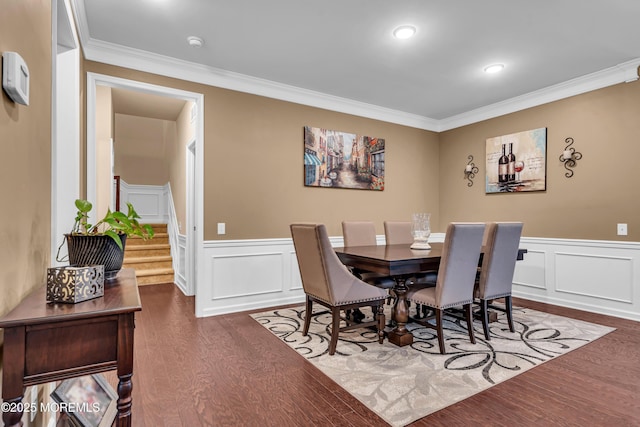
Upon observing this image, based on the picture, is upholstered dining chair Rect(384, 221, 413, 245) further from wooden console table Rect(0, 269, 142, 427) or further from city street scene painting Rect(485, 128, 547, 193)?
wooden console table Rect(0, 269, 142, 427)

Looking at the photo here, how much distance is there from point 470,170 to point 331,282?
11.5 feet

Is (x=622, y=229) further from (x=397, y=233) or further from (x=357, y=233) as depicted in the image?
(x=357, y=233)

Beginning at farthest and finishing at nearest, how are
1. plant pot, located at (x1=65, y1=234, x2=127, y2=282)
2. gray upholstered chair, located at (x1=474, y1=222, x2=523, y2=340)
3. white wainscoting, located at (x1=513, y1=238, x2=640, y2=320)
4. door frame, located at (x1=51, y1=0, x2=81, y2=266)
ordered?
white wainscoting, located at (x1=513, y1=238, x2=640, y2=320) → gray upholstered chair, located at (x1=474, y1=222, x2=523, y2=340) → door frame, located at (x1=51, y1=0, x2=81, y2=266) → plant pot, located at (x1=65, y1=234, x2=127, y2=282)

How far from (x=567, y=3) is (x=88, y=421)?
3.76 m

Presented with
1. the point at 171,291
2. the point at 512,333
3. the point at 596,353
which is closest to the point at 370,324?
the point at 512,333

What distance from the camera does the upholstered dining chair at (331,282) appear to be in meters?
2.55

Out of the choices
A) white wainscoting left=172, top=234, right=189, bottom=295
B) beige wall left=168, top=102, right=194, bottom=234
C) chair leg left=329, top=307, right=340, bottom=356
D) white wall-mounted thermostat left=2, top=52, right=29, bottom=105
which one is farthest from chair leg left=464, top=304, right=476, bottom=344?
beige wall left=168, top=102, right=194, bottom=234

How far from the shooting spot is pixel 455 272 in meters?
2.63

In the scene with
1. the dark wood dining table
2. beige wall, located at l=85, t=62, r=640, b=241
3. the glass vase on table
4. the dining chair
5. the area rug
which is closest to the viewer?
the area rug

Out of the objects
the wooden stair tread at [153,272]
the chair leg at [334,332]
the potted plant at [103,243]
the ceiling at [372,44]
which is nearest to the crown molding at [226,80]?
the ceiling at [372,44]

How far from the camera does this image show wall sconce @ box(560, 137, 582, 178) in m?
3.94

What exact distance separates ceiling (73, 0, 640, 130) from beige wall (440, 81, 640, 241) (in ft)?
0.76

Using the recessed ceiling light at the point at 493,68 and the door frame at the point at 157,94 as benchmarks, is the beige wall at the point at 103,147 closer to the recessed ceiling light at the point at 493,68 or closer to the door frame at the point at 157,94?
the door frame at the point at 157,94

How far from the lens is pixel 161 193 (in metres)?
7.43
